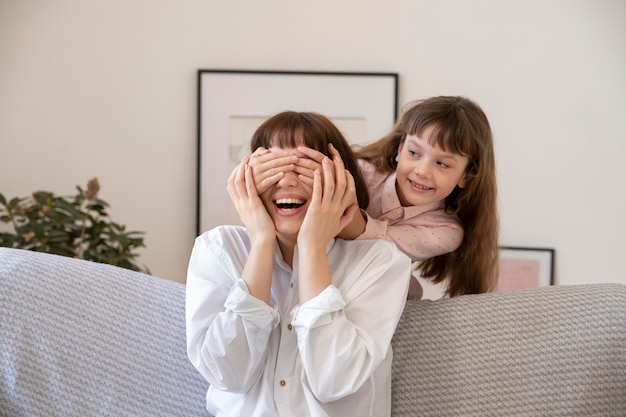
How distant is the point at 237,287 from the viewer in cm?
137

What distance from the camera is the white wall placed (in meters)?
2.91

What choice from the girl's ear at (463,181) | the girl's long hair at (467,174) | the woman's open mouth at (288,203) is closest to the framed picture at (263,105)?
the girl's long hair at (467,174)

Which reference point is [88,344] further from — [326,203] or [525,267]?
[525,267]

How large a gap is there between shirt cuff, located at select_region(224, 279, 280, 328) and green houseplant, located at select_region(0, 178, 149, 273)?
53.3 inches

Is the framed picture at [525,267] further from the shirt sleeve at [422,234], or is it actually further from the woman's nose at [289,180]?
the woman's nose at [289,180]

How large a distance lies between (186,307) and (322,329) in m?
0.27

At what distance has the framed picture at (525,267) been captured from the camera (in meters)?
2.92

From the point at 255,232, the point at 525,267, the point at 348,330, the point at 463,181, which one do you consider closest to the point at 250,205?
the point at 255,232

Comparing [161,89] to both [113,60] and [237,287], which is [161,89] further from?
[237,287]

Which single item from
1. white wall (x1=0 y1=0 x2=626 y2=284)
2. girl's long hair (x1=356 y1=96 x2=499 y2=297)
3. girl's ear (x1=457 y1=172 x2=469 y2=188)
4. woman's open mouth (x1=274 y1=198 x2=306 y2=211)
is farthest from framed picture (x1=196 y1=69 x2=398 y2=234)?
woman's open mouth (x1=274 y1=198 x2=306 y2=211)

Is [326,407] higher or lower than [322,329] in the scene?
lower

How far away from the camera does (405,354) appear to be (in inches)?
58.2

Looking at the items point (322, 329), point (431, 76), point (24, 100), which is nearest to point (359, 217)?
point (322, 329)

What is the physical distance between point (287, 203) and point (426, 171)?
0.36 m
